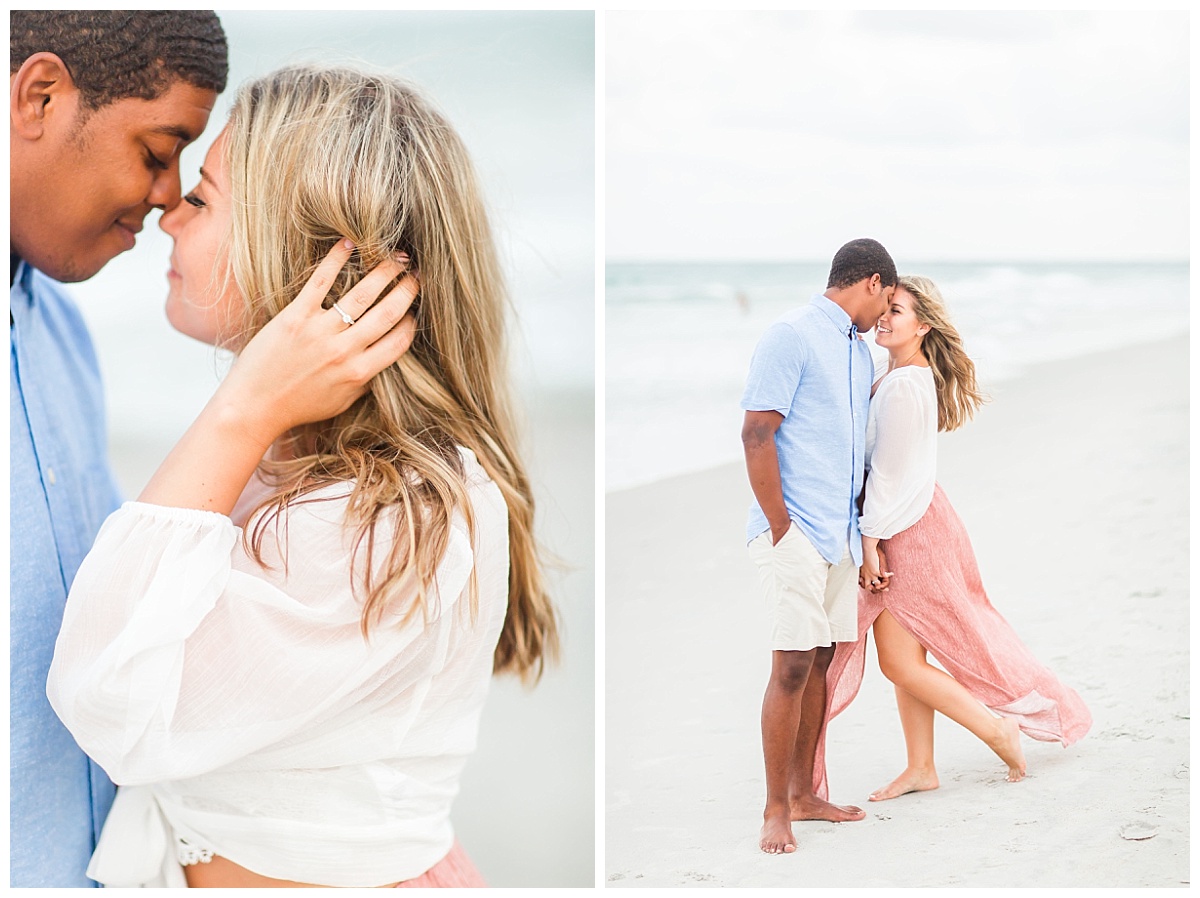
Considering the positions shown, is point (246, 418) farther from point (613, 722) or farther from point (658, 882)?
point (658, 882)

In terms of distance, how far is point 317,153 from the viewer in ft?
5.71

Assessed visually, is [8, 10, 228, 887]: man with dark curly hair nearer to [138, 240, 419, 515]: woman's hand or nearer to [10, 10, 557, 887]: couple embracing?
[10, 10, 557, 887]: couple embracing

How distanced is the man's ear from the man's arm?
1408 millimetres

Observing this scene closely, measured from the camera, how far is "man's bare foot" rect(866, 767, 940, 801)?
7.14ft

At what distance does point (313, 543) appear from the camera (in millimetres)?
1688

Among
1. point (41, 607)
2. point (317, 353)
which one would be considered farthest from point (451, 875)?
point (317, 353)

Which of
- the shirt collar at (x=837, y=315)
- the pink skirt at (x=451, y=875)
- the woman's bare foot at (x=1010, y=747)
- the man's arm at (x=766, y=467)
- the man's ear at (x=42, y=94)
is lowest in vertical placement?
the pink skirt at (x=451, y=875)

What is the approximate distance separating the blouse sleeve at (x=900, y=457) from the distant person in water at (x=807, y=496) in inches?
1.5

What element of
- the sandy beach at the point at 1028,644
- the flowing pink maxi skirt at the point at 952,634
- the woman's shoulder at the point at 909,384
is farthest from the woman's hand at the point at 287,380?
the flowing pink maxi skirt at the point at 952,634

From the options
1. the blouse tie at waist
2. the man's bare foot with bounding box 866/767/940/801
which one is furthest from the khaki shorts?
the blouse tie at waist

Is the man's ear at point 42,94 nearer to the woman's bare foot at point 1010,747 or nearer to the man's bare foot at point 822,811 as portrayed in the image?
the man's bare foot at point 822,811

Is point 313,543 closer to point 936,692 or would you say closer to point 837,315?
point 837,315

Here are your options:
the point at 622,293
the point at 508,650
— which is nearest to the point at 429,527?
the point at 508,650

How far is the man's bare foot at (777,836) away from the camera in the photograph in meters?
2.17
